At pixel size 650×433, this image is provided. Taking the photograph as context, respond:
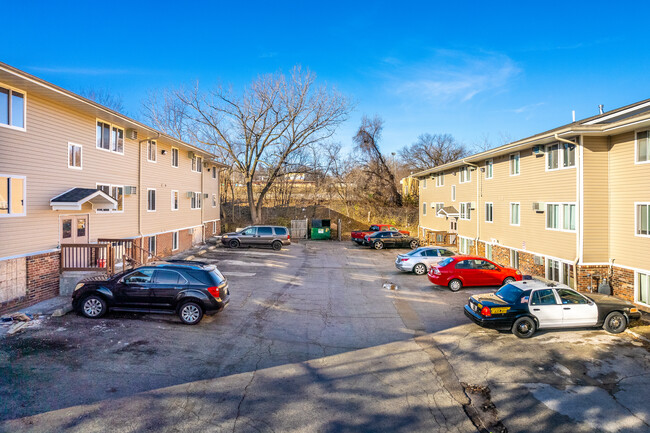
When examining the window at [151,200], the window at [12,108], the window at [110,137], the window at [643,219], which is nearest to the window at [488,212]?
the window at [643,219]

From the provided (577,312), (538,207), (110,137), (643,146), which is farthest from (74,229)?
(643,146)

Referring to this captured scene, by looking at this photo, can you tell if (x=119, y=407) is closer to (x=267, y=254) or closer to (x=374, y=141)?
(x=267, y=254)

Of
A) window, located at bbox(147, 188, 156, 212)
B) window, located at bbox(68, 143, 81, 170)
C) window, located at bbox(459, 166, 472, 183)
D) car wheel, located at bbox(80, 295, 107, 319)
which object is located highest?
window, located at bbox(459, 166, 472, 183)

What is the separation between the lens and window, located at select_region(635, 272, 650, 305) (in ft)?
41.3

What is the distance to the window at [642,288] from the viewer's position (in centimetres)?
1259

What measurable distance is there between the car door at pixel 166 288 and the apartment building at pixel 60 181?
176 inches

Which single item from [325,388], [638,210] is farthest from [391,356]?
[638,210]

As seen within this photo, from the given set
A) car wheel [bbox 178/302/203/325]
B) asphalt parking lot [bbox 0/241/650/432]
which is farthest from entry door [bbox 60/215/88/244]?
car wheel [bbox 178/302/203/325]

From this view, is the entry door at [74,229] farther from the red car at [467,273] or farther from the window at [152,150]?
the red car at [467,273]

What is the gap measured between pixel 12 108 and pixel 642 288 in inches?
841

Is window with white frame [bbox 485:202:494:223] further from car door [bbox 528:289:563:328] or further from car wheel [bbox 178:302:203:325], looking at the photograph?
car wheel [bbox 178:302:203:325]

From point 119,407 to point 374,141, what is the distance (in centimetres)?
4112

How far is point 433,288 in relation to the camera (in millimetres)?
15953

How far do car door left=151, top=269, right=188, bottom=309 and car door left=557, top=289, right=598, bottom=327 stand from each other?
10.4 m
